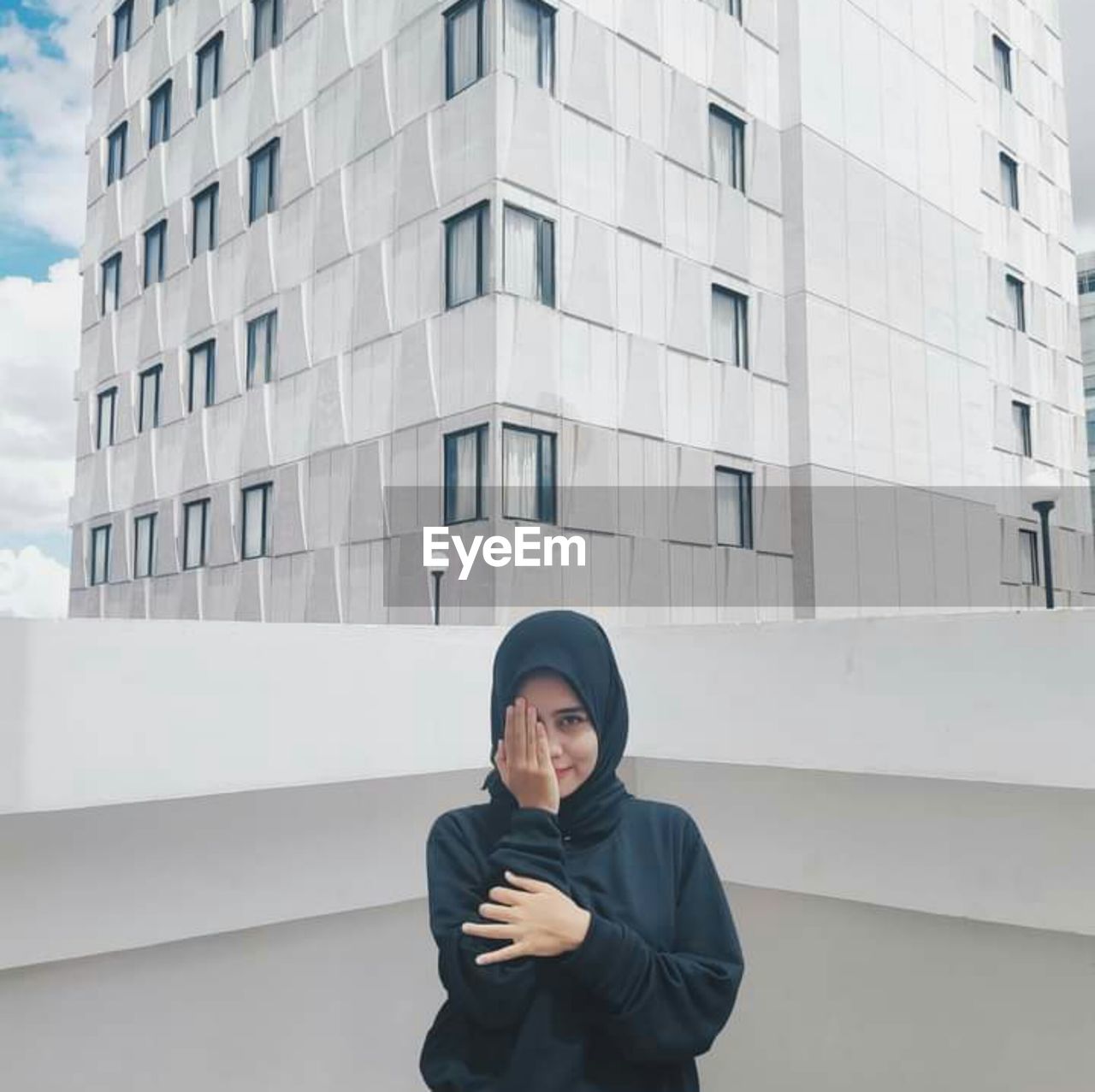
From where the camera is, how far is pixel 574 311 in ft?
50.4

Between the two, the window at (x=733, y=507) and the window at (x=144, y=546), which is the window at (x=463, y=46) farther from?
the window at (x=144, y=546)

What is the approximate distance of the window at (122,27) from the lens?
24953 mm

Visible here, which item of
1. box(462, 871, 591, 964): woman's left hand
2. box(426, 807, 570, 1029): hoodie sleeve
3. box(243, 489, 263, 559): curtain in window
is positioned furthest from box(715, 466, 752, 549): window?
box(462, 871, 591, 964): woman's left hand

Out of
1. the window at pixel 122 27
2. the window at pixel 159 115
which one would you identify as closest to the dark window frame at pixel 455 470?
the window at pixel 159 115

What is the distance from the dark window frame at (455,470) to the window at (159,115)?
13213 millimetres

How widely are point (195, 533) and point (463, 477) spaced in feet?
28.1

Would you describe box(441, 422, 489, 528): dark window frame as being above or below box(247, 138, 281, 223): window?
below

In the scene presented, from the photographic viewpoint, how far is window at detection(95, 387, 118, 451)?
24312 mm

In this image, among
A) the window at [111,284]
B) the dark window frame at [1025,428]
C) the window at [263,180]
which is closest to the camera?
the window at [263,180]

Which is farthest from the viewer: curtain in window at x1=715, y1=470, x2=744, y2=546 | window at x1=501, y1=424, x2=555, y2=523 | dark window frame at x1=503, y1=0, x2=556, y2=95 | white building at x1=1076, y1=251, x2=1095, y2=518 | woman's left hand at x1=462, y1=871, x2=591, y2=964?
white building at x1=1076, y1=251, x2=1095, y2=518

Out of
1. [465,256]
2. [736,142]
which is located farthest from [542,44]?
[736,142]

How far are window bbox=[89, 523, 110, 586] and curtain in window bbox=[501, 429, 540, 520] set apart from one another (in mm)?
13243

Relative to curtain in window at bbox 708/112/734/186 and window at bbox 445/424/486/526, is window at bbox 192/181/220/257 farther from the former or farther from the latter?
curtain in window at bbox 708/112/734/186

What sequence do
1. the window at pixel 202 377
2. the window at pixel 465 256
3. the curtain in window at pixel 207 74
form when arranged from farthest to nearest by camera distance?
the curtain in window at pixel 207 74 → the window at pixel 202 377 → the window at pixel 465 256
